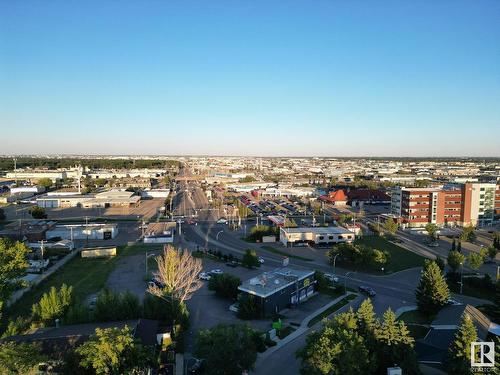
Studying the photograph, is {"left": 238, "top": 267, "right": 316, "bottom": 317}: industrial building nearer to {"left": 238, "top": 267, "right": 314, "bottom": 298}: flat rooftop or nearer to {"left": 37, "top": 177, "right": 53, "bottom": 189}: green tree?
{"left": 238, "top": 267, "right": 314, "bottom": 298}: flat rooftop

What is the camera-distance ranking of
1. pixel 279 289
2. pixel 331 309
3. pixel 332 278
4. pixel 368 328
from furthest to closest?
1. pixel 332 278
2. pixel 331 309
3. pixel 279 289
4. pixel 368 328

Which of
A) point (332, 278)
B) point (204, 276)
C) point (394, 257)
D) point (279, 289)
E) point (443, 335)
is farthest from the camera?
point (394, 257)

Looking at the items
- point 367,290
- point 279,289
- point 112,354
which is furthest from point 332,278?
point 112,354

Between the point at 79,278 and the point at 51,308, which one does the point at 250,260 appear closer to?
the point at 79,278

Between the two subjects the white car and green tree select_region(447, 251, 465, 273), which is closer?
green tree select_region(447, 251, 465, 273)

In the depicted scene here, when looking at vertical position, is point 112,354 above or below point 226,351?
above

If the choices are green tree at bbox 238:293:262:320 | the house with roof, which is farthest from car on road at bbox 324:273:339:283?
the house with roof

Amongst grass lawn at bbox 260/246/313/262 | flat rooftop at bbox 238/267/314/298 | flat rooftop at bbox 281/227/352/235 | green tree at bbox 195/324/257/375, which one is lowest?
grass lawn at bbox 260/246/313/262

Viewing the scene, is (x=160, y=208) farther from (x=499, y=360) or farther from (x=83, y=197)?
(x=499, y=360)
